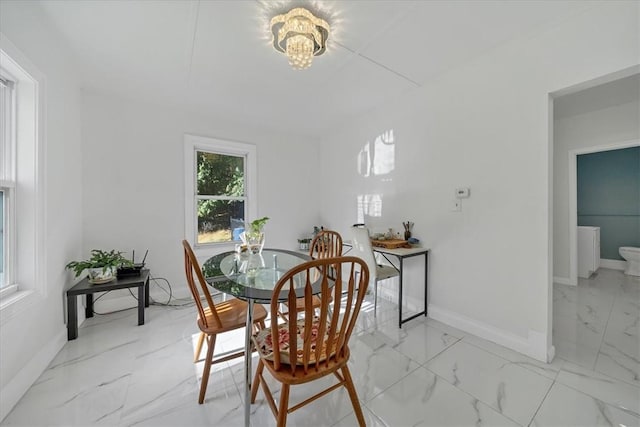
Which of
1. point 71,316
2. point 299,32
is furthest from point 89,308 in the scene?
point 299,32

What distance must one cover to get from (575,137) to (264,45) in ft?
14.1

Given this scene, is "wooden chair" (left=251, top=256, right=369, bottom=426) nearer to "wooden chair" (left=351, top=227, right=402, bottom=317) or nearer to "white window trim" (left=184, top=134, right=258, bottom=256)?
"wooden chair" (left=351, top=227, right=402, bottom=317)

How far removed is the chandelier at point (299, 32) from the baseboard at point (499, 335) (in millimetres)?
2596

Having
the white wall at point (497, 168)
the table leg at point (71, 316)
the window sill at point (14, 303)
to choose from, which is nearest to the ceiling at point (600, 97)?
A: the white wall at point (497, 168)

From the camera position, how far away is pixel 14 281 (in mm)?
1536

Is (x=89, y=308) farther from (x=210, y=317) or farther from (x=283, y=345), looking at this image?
(x=283, y=345)

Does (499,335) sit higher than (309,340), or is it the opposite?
(309,340)

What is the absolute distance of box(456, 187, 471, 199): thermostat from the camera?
223cm

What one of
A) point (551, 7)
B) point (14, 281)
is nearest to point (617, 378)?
point (551, 7)

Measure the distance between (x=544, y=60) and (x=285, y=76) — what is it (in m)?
2.09

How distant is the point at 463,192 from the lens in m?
2.26

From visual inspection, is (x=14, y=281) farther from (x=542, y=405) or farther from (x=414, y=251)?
(x=542, y=405)

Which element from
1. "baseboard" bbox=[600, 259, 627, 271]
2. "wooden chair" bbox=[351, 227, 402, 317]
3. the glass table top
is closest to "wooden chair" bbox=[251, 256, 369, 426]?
the glass table top

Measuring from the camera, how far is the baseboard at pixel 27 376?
4.33 feet
